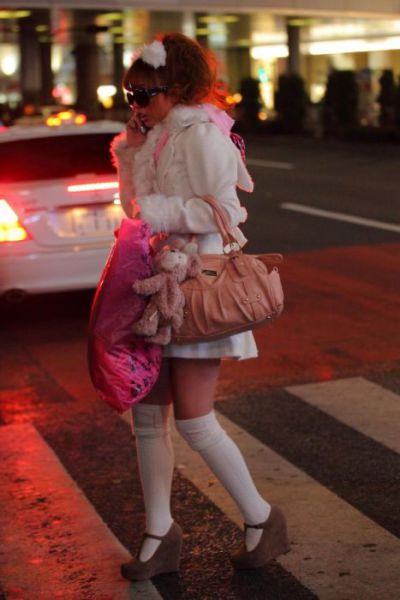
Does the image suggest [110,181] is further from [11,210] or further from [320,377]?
[320,377]

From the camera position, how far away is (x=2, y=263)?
9.43 m

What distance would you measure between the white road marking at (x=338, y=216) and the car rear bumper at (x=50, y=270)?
19.5 feet

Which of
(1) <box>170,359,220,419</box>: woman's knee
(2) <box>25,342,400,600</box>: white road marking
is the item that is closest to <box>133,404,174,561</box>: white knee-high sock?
(1) <box>170,359,220,419</box>: woman's knee

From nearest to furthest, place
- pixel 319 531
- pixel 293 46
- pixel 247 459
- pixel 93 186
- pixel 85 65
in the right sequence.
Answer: pixel 319 531 → pixel 247 459 → pixel 93 186 → pixel 293 46 → pixel 85 65

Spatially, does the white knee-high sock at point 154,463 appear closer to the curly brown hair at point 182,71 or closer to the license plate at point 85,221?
the curly brown hair at point 182,71

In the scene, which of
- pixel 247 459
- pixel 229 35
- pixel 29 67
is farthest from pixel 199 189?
pixel 229 35

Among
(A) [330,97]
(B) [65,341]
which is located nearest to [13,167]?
(B) [65,341]

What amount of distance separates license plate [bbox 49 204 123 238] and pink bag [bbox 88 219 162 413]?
198 inches

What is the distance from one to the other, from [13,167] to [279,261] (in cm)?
534

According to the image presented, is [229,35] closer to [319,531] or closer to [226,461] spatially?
[319,531]

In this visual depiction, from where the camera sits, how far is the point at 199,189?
4.43 metres

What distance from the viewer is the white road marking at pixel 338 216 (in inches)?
599

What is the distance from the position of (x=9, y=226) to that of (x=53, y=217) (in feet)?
1.05

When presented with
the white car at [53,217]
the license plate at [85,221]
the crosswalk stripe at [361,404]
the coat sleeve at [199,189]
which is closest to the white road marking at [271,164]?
the white car at [53,217]
